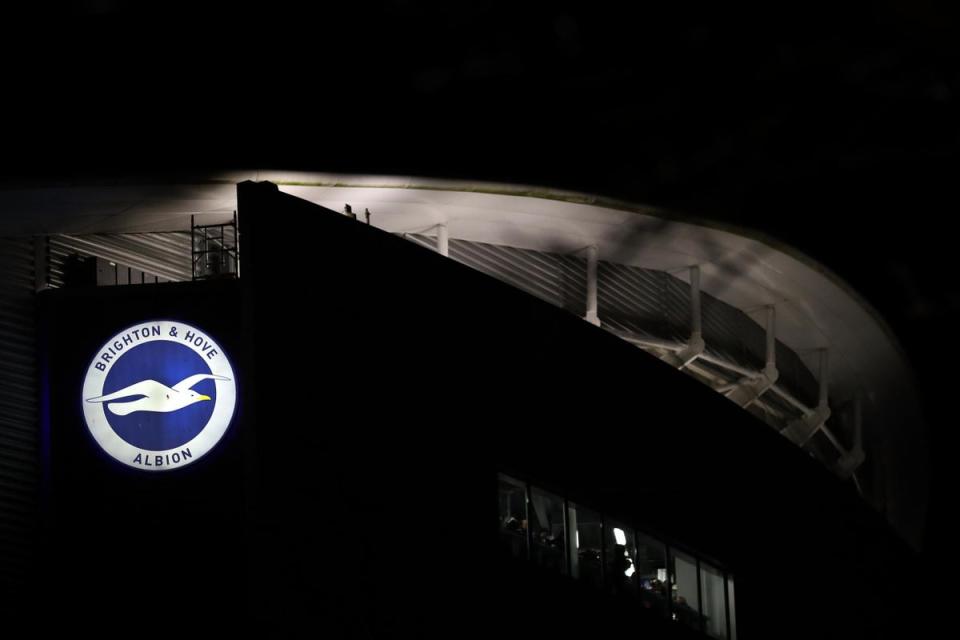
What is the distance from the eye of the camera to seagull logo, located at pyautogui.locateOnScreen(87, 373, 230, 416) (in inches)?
677

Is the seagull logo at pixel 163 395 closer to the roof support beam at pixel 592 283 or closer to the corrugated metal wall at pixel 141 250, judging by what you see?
the corrugated metal wall at pixel 141 250

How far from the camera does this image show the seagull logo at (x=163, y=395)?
17.2 metres

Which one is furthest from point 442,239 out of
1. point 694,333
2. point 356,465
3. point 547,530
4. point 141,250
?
point 694,333

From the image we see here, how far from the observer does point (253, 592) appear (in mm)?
15922

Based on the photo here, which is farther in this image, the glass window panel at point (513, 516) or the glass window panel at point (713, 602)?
the glass window panel at point (713, 602)

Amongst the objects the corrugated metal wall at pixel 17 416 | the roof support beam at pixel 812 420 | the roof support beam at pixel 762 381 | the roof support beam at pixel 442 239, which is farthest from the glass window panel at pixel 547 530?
the roof support beam at pixel 812 420

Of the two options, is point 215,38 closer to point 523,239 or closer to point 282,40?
point 282,40

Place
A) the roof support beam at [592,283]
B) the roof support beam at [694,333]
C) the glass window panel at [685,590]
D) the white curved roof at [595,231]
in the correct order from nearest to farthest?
the white curved roof at [595,231], the glass window panel at [685,590], the roof support beam at [592,283], the roof support beam at [694,333]

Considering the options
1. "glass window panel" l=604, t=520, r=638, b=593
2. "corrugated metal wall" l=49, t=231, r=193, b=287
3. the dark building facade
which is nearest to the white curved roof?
"corrugated metal wall" l=49, t=231, r=193, b=287

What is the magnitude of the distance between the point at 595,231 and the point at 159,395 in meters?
7.87

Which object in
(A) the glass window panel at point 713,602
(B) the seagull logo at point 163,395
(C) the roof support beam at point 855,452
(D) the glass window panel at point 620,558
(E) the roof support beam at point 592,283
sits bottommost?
(A) the glass window panel at point 713,602

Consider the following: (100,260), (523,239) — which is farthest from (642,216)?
(100,260)

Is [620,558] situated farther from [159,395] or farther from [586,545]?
[159,395]

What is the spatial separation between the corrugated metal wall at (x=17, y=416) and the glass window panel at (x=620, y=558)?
785 centimetres
